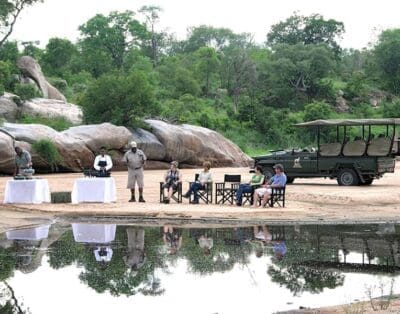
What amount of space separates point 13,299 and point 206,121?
45.2 m

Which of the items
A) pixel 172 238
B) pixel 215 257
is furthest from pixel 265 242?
pixel 215 257

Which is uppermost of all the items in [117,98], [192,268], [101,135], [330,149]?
[117,98]

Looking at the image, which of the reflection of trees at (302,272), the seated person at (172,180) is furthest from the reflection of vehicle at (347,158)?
the reflection of trees at (302,272)

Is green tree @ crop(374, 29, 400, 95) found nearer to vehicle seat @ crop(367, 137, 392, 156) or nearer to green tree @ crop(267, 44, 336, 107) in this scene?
green tree @ crop(267, 44, 336, 107)

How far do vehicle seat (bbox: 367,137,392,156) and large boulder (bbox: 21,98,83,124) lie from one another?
22773 mm

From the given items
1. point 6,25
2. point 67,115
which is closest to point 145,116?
point 67,115

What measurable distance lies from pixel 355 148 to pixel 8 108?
24.3 metres

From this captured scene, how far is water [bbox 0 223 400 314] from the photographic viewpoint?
9.14 meters

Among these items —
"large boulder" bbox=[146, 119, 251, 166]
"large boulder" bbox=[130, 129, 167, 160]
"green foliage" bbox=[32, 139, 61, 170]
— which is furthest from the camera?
"large boulder" bbox=[146, 119, 251, 166]

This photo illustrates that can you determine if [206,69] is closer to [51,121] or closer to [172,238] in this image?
[51,121]

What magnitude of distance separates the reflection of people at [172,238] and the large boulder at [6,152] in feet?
57.9

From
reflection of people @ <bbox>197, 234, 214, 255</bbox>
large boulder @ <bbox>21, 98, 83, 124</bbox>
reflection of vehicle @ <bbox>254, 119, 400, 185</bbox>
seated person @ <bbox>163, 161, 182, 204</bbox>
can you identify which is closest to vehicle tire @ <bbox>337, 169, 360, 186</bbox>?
reflection of vehicle @ <bbox>254, 119, 400, 185</bbox>

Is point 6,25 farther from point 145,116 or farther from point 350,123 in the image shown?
point 350,123

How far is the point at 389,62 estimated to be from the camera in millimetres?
81062
